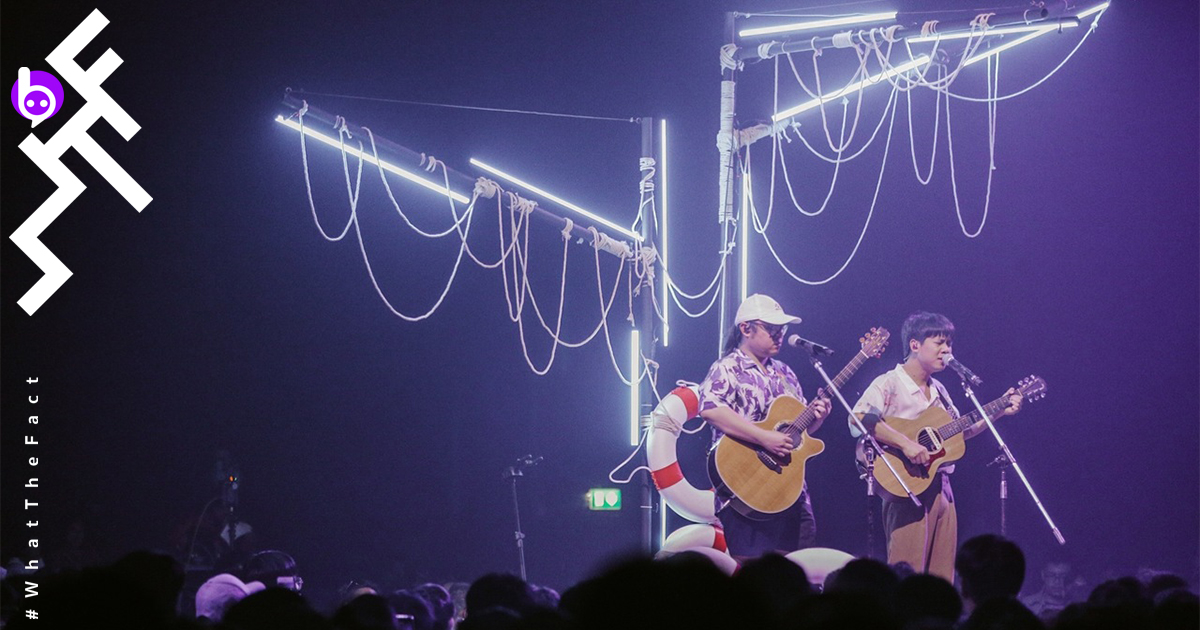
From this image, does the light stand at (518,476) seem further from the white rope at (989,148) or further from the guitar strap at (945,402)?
the white rope at (989,148)

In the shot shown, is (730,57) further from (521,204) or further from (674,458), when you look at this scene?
(674,458)

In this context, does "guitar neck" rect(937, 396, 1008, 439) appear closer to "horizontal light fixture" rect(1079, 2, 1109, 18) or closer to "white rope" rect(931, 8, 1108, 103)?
"white rope" rect(931, 8, 1108, 103)

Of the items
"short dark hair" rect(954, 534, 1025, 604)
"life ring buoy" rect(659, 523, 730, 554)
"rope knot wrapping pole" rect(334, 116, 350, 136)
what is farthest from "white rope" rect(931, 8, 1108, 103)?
"short dark hair" rect(954, 534, 1025, 604)

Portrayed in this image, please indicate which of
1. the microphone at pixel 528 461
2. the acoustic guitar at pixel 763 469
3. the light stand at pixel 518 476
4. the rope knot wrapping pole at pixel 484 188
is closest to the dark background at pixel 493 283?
the microphone at pixel 528 461

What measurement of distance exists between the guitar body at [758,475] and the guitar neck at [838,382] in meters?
0.07

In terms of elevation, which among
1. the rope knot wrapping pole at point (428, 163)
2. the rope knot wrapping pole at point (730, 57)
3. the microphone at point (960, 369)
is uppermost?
the rope knot wrapping pole at point (730, 57)

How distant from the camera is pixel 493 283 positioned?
9.88 metres

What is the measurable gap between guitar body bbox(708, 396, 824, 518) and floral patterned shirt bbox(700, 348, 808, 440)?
0.20 metres

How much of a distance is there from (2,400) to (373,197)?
303 cm

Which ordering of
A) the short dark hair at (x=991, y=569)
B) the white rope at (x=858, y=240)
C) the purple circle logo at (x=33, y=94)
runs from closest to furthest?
the short dark hair at (x=991, y=569) < the purple circle logo at (x=33, y=94) < the white rope at (x=858, y=240)

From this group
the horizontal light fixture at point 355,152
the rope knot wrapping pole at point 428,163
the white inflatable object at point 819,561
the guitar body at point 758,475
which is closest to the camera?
the white inflatable object at point 819,561

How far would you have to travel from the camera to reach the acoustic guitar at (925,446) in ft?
25.4

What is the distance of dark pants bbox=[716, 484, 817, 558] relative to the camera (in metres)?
7.45

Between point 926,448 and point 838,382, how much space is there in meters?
0.71
